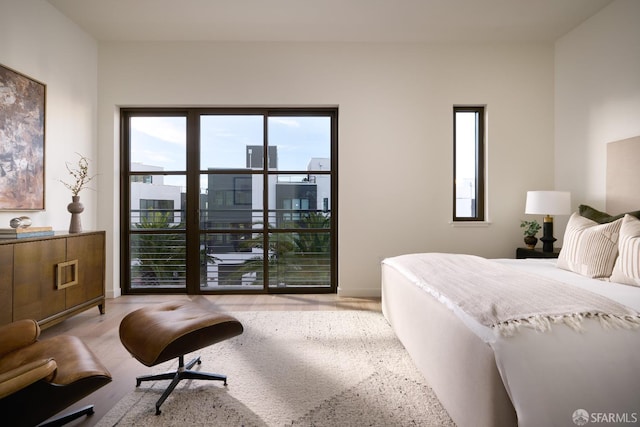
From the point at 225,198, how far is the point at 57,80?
80.1 inches

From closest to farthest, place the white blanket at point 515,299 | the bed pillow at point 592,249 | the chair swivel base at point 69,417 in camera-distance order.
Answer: the white blanket at point 515,299 < the chair swivel base at point 69,417 < the bed pillow at point 592,249

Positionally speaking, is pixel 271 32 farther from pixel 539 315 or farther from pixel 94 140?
pixel 539 315

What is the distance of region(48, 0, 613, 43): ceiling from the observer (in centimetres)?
326

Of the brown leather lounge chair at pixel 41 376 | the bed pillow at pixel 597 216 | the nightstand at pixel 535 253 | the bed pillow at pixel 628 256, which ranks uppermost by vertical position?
the bed pillow at pixel 597 216

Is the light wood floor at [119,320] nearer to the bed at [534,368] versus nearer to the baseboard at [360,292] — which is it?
the baseboard at [360,292]

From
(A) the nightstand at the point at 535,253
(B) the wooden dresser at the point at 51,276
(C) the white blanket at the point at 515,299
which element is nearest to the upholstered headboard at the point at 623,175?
(A) the nightstand at the point at 535,253

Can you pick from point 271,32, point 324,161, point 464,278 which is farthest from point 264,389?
point 271,32

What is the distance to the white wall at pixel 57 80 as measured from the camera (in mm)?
2936

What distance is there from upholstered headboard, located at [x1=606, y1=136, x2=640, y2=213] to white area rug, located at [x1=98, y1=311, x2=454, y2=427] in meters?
2.48

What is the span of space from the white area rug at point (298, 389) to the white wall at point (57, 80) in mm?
2201

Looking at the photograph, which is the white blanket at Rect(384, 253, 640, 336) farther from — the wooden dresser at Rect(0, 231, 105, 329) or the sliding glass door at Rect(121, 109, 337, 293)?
the wooden dresser at Rect(0, 231, 105, 329)

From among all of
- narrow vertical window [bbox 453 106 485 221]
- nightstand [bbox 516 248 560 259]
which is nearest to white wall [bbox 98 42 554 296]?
narrow vertical window [bbox 453 106 485 221]

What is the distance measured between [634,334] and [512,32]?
3.69 m

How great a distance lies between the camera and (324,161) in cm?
422
